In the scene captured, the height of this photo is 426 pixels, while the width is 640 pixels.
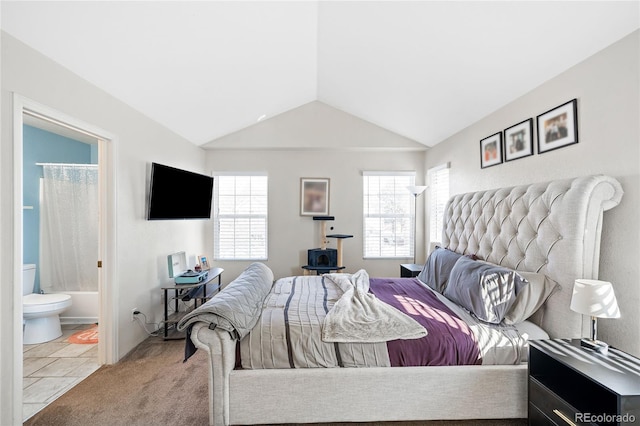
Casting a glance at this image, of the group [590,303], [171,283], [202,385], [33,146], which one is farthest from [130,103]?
[590,303]

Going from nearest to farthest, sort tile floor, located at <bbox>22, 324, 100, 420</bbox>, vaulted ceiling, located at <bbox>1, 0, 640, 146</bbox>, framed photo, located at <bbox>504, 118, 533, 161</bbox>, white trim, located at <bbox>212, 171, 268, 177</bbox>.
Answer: vaulted ceiling, located at <bbox>1, 0, 640, 146</bbox> < tile floor, located at <bbox>22, 324, 100, 420</bbox> < framed photo, located at <bbox>504, 118, 533, 161</bbox> < white trim, located at <bbox>212, 171, 268, 177</bbox>

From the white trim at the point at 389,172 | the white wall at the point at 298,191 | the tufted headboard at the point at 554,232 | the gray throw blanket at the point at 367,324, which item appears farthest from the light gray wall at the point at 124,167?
the tufted headboard at the point at 554,232

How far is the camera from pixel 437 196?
422 centimetres

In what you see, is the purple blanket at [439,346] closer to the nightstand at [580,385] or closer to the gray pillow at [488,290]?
the gray pillow at [488,290]

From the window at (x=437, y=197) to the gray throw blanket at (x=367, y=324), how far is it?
7.70 ft

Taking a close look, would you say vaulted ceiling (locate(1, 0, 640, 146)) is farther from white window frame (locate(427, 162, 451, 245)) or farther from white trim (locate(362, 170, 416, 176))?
white trim (locate(362, 170, 416, 176))

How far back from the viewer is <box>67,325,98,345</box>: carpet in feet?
9.81

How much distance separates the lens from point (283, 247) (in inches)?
183

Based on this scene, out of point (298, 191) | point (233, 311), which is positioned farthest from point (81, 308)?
point (298, 191)

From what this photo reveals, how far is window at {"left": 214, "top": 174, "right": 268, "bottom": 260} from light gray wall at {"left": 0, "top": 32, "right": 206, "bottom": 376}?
1.77ft

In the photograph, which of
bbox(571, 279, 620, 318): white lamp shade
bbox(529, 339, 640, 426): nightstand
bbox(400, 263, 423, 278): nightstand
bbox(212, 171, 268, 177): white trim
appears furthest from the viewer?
bbox(212, 171, 268, 177): white trim

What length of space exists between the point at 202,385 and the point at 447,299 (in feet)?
6.95

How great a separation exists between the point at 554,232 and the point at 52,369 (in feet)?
13.4

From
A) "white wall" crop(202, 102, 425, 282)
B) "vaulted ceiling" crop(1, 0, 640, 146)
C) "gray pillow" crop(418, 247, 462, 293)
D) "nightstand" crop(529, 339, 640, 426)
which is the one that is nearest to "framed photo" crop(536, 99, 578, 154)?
"vaulted ceiling" crop(1, 0, 640, 146)
